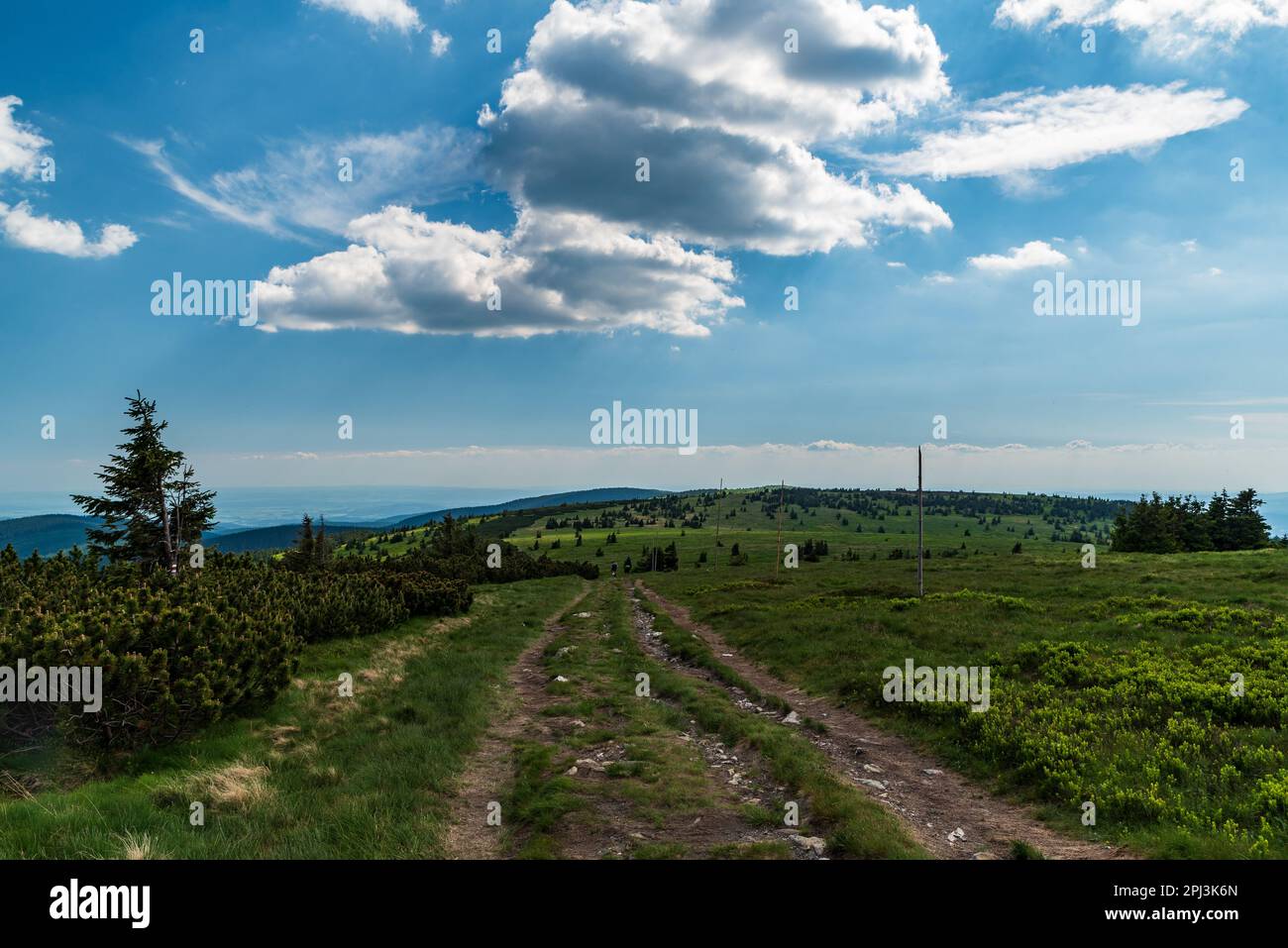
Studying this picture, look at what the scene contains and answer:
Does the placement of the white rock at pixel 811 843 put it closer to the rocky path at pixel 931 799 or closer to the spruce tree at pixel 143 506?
the rocky path at pixel 931 799

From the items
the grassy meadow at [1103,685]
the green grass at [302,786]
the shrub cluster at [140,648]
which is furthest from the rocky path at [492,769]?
the grassy meadow at [1103,685]

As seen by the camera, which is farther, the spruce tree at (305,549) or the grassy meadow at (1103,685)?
the spruce tree at (305,549)

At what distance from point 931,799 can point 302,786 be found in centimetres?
1202

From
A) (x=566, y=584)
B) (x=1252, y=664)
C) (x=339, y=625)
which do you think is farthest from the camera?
(x=566, y=584)

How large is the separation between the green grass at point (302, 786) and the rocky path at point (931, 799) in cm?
823

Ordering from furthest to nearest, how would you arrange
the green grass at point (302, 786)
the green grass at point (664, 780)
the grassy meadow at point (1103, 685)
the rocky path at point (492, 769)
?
the grassy meadow at point (1103, 685)
the rocky path at point (492, 769)
the green grass at point (664, 780)
the green grass at point (302, 786)

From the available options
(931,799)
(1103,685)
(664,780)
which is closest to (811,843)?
(664,780)

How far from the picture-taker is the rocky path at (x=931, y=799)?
9031mm

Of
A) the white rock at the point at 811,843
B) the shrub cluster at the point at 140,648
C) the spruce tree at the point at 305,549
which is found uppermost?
the shrub cluster at the point at 140,648

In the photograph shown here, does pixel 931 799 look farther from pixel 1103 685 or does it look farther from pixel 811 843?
pixel 1103 685
